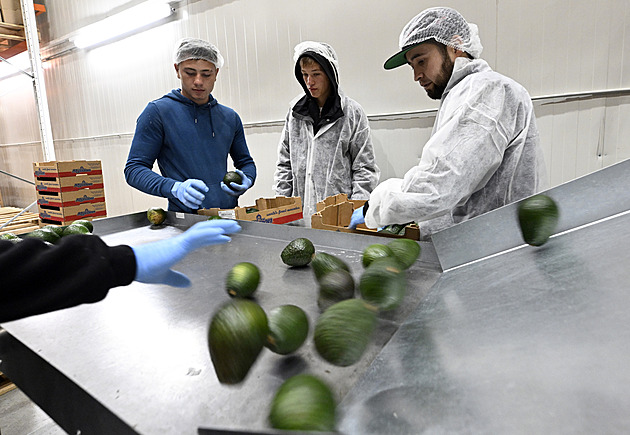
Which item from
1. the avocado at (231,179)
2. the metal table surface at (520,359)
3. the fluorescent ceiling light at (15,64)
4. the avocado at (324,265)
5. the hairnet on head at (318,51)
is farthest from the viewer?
the fluorescent ceiling light at (15,64)

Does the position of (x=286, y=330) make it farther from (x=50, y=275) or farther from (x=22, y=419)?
(x=22, y=419)

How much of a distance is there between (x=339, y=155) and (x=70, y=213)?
148 inches

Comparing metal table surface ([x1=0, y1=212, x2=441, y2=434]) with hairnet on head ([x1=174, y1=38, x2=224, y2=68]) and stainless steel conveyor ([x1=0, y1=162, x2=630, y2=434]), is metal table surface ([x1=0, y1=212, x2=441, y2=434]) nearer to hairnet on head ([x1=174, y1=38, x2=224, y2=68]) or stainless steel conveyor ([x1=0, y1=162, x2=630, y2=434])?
stainless steel conveyor ([x1=0, y1=162, x2=630, y2=434])

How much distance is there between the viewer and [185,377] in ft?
2.62

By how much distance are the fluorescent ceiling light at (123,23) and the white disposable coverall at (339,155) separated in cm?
358

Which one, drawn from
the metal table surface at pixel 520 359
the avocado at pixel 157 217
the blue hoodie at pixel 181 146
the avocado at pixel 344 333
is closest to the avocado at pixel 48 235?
the avocado at pixel 157 217

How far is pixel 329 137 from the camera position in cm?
319

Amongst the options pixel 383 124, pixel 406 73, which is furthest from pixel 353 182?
pixel 406 73

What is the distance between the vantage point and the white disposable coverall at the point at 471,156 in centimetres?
159

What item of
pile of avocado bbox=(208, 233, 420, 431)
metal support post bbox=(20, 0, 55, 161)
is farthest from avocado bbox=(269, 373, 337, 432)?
metal support post bbox=(20, 0, 55, 161)

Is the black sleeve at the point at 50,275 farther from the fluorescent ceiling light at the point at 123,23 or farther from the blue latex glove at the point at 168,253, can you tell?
the fluorescent ceiling light at the point at 123,23

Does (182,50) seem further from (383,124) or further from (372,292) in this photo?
(372,292)

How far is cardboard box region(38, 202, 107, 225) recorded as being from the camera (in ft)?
15.8

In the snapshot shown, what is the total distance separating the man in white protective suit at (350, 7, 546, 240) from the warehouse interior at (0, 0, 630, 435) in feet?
1.12
